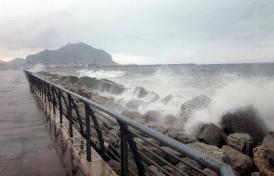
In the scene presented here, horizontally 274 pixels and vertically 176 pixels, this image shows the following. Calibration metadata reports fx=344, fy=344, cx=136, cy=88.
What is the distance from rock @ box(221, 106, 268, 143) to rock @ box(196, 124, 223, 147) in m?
1.25

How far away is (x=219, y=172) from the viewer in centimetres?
163

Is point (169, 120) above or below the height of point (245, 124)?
below

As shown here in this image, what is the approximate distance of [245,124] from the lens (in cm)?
1070

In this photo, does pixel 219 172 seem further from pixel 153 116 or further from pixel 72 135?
pixel 153 116

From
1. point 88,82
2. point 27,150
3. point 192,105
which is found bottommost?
point 88,82

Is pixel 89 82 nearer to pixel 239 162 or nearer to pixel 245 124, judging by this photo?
pixel 245 124

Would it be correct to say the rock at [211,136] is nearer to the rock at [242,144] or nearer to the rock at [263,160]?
the rock at [242,144]

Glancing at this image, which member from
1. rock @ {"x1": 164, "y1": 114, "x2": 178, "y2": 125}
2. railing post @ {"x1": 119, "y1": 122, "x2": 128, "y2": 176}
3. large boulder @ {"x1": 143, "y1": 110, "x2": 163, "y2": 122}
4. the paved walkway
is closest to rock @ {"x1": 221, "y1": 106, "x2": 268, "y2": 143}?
rock @ {"x1": 164, "y1": 114, "x2": 178, "y2": 125}

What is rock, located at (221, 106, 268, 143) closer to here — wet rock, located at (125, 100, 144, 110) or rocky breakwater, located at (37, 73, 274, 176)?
rocky breakwater, located at (37, 73, 274, 176)

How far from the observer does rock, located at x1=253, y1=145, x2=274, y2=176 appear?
6918mm

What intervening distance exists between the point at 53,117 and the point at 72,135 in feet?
8.11

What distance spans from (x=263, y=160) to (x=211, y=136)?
2162 mm

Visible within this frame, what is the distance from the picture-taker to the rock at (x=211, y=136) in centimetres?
909

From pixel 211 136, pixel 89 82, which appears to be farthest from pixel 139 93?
pixel 211 136
